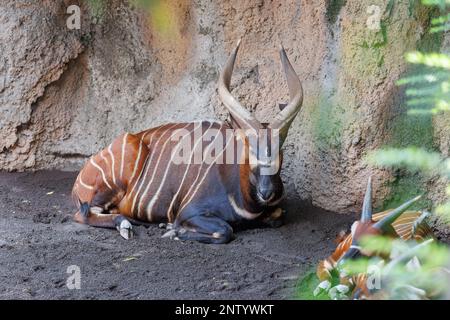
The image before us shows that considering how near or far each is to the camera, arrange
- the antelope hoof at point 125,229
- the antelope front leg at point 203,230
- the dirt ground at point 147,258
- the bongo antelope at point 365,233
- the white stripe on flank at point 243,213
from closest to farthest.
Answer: the bongo antelope at point 365,233, the dirt ground at point 147,258, the antelope front leg at point 203,230, the antelope hoof at point 125,229, the white stripe on flank at point 243,213

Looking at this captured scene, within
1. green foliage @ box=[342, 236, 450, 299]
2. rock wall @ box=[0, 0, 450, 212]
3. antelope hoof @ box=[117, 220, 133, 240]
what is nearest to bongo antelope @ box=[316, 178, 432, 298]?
green foliage @ box=[342, 236, 450, 299]

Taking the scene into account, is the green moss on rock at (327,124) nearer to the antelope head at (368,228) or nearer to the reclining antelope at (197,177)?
the reclining antelope at (197,177)

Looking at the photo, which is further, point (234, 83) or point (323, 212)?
point (234, 83)

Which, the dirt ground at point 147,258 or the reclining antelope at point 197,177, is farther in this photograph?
the reclining antelope at point 197,177

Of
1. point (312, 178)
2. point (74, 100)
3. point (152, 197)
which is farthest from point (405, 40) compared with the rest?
point (74, 100)

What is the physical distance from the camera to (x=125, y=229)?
524 cm

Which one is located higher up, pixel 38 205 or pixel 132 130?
pixel 132 130

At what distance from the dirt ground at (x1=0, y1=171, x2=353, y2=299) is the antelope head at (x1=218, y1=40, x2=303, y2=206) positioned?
0.36 metres

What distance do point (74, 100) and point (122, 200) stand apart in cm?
145

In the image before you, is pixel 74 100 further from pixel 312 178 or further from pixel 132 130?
pixel 312 178

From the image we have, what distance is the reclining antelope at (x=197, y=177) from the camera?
16.8 feet

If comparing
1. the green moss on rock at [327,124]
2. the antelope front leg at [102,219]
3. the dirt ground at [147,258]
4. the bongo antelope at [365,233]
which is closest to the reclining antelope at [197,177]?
the antelope front leg at [102,219]

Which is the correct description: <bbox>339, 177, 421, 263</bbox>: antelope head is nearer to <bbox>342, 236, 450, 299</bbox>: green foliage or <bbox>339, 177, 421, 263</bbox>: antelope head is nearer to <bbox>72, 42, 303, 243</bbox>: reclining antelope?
<bbox>342, 236, 450, 299</bbox>: green foliage

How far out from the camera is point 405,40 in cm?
496
